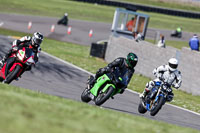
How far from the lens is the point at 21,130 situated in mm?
4957

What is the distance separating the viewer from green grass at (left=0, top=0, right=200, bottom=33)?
47.9 metres

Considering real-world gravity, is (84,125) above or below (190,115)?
above

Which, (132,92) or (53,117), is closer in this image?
(53,117)

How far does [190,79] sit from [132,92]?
150 inches

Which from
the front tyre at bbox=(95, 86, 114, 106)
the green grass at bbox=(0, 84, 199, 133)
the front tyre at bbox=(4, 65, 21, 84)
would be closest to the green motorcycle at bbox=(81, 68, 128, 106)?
the front tyre at bbox=(95, 86, 114, 106)

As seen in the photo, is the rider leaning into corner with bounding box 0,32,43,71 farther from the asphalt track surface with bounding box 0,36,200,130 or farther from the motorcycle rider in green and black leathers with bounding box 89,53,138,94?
the motorcycle rider in green and black leathers with bounding box 89,53,138,94

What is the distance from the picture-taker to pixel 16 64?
39.5 ft

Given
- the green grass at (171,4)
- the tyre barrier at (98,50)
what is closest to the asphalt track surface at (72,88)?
the tyre barrier at (98,50)

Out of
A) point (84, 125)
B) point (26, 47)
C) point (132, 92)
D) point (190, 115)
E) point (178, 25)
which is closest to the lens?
point (84, 125)

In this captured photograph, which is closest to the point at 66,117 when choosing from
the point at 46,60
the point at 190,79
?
the point at 190,79

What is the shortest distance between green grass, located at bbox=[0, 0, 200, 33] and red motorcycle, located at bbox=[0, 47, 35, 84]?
3347 centimetres

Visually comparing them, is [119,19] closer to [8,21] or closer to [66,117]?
[8,21]

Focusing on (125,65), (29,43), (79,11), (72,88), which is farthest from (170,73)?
(79,11)

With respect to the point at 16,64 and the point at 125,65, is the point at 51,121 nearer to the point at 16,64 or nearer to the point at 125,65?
the point at 125,65
